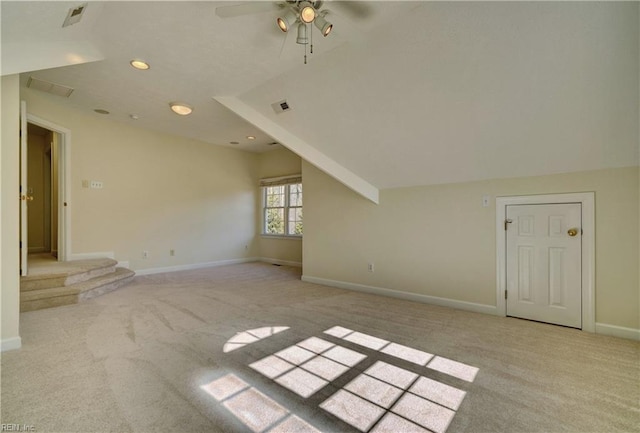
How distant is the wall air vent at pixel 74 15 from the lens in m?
2.01

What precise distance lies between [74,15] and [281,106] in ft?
6.58

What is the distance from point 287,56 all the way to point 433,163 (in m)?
2.05

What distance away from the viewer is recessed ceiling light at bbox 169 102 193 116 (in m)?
4.25

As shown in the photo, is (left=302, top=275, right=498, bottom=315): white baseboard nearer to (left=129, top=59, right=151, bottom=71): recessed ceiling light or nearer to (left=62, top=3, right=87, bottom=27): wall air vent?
(left=129, top=59, right=151, bottom=71): recessed ceiling light

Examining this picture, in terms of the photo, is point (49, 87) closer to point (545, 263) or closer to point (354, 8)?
point (354, 8)

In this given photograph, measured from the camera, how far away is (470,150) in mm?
3107

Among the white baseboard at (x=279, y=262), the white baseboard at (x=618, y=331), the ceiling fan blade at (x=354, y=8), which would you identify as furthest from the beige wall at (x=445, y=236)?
the ceiling fan blade at (x=354, y=8)

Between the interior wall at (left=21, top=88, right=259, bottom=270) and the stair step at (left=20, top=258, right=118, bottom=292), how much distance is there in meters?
0.52

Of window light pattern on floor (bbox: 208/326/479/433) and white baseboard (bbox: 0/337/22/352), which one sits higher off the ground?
white baseboard (bbox: 0/337/22/352)

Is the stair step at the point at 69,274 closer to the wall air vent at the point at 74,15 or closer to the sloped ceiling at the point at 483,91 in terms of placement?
the wall air vent at the point at 74,15

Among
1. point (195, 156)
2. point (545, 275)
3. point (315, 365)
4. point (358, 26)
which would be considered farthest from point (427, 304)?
point (195, 156)

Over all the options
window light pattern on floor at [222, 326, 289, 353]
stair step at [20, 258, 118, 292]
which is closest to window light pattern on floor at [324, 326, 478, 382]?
window light pattern on floor at [222, 326, 289, 353]

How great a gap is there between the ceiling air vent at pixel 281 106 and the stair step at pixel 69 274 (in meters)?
3.55

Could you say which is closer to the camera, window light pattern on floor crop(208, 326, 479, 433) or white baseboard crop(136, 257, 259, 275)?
window light pattern on floor crop(208, 326, 479, 433)
